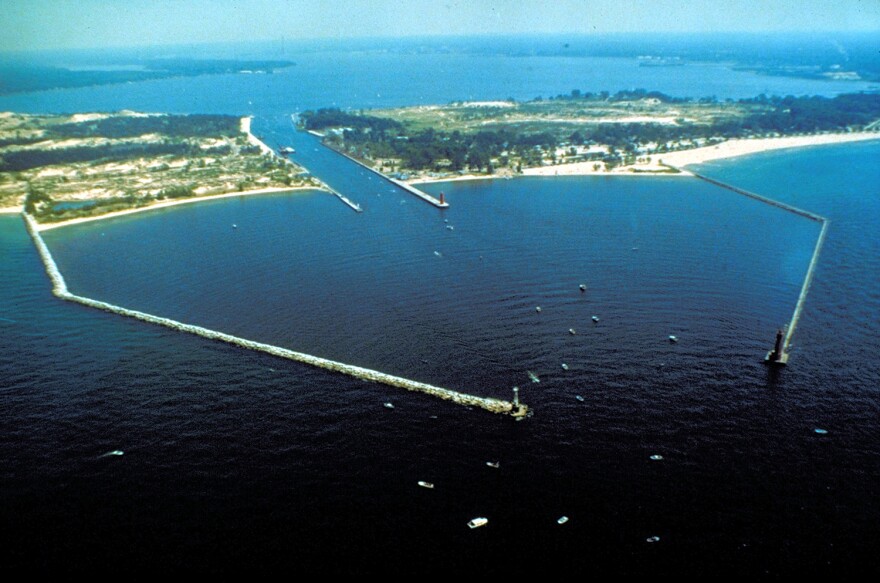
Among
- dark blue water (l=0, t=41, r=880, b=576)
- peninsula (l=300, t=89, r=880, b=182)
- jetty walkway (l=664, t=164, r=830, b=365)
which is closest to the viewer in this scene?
dark blue water (l=0, t=41, r=880, b=576)

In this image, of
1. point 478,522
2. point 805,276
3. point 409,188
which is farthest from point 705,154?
point 478,522

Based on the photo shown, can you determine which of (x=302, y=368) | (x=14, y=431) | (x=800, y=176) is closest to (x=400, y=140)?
(x=800, y=176)

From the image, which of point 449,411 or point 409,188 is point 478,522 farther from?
point 409,188

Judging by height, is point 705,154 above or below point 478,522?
above

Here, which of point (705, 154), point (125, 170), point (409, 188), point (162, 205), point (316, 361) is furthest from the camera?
point (705, 154)

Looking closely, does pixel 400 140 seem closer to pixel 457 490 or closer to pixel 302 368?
pixel 302 368

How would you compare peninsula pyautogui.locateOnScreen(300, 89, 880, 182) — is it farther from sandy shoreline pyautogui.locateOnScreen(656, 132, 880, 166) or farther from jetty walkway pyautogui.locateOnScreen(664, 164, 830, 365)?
jetty walkway pyautogui.locateOnScreen(664, 164, 830, 365)

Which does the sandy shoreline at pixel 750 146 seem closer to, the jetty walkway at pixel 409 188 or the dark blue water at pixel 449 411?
the jetty walkway at pixel 409 188

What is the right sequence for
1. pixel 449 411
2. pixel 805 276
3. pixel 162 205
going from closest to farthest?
pixel 449 411 → pixel 805 276 → pixel 162 205

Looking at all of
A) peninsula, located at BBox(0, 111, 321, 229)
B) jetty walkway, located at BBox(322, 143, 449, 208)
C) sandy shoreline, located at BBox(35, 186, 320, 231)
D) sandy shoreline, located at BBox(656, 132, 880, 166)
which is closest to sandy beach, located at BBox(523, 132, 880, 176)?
sandy shoreline, located at BBox(656, 132, 880, 166)
